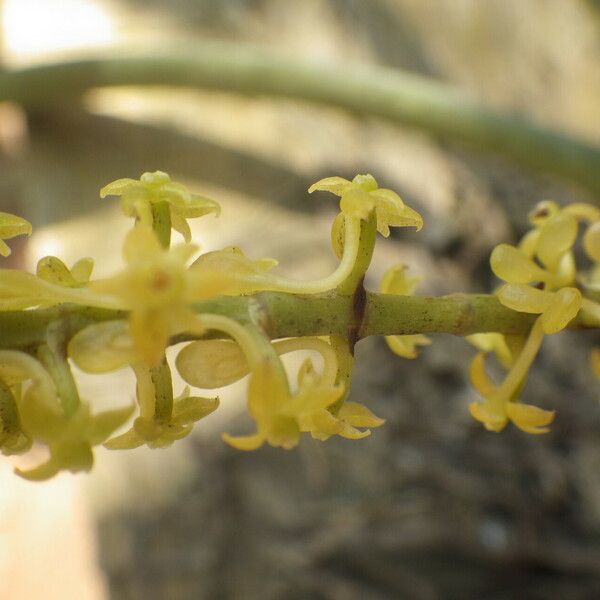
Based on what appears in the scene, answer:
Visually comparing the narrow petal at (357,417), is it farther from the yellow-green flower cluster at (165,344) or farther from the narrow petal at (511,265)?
the narrow petal at (511,265)

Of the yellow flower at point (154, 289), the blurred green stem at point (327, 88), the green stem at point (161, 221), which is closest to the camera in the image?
the yellow flower at point (154, 289)

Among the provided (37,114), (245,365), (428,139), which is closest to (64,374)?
(245,365)

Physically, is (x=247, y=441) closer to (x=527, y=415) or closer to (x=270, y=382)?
(x=270, y=382)

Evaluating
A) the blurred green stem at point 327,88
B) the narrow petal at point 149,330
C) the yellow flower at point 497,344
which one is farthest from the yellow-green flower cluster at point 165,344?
the blurred green stem at point 327,88

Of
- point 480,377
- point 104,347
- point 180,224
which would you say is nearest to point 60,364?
point 104,347

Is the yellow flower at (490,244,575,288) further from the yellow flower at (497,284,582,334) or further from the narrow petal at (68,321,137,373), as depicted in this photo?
the narrow petal at (68,321,137,373)

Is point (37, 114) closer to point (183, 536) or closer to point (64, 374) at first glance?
point (183, 536)

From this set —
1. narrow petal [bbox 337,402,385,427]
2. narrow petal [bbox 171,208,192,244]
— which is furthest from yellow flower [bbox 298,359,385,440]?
narrow petal [bbox 171,208,192,244]
